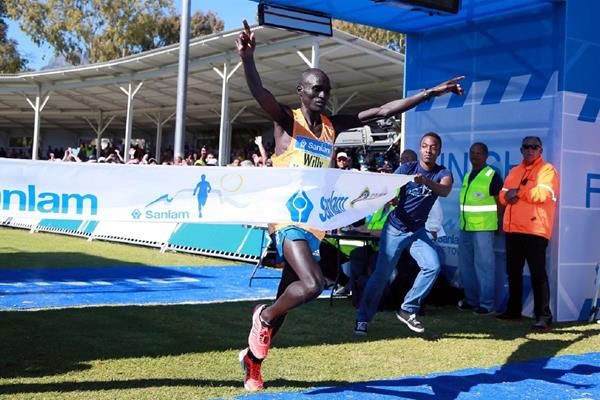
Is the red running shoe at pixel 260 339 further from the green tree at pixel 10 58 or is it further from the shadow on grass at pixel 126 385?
the green tree at pixel 10 58

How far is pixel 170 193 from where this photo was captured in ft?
15.9

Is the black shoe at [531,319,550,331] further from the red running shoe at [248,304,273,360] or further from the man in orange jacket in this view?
the red running shoe at [248,304,273,360]

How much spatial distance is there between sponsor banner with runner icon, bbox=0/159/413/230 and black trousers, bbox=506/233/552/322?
351cm

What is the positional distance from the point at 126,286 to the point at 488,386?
6020 mm

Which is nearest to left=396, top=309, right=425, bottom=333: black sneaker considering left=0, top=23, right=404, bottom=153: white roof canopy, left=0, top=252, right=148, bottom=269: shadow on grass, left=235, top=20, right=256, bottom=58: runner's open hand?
left=235, top=20, right=256, bottom=58: runner's open hand

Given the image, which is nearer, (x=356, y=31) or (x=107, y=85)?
(x=107, y=85)

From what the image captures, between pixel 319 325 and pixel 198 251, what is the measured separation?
7473 mm

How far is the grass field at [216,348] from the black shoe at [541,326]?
0.33 ft

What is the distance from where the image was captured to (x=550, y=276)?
27.0 ft

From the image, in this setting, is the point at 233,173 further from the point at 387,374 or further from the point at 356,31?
the point at 356,31

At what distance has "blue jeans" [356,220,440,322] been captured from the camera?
700 centimetres

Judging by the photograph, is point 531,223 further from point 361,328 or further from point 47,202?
point 47,202

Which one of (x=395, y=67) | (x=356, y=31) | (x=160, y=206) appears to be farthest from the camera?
(x=356, y=31)

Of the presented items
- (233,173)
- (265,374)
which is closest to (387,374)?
(265,374)
